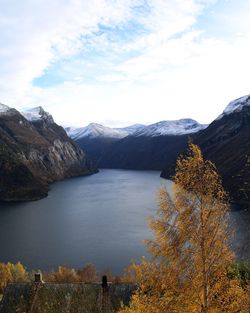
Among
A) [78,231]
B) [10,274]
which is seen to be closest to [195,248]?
[10,274]

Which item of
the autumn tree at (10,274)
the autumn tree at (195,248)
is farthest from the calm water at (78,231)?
the autumn tree at (195,248)

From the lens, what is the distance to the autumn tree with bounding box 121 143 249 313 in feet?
40.1

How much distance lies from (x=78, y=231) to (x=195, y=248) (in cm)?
11132

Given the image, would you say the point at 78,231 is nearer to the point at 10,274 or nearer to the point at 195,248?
the point at 10,274

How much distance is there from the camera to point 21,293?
37938 mm

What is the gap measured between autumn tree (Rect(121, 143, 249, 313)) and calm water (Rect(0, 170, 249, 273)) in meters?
45.9

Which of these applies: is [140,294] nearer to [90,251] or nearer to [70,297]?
[70,297]

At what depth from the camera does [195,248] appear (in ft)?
40.8

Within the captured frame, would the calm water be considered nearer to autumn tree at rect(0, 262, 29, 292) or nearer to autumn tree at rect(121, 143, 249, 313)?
autumn tree at rect(0, 262, 29, 292)

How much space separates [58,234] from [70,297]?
8306 centimetres

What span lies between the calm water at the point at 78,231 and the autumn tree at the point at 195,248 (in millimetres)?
45885

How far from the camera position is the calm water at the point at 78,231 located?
9069 cm

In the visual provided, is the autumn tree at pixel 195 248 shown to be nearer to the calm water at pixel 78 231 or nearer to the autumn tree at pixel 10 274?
the calm water at pixel 78 231

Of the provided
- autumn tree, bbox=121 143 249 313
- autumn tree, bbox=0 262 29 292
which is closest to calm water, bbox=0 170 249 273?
autumn tree, bbox=0 262 29 292
